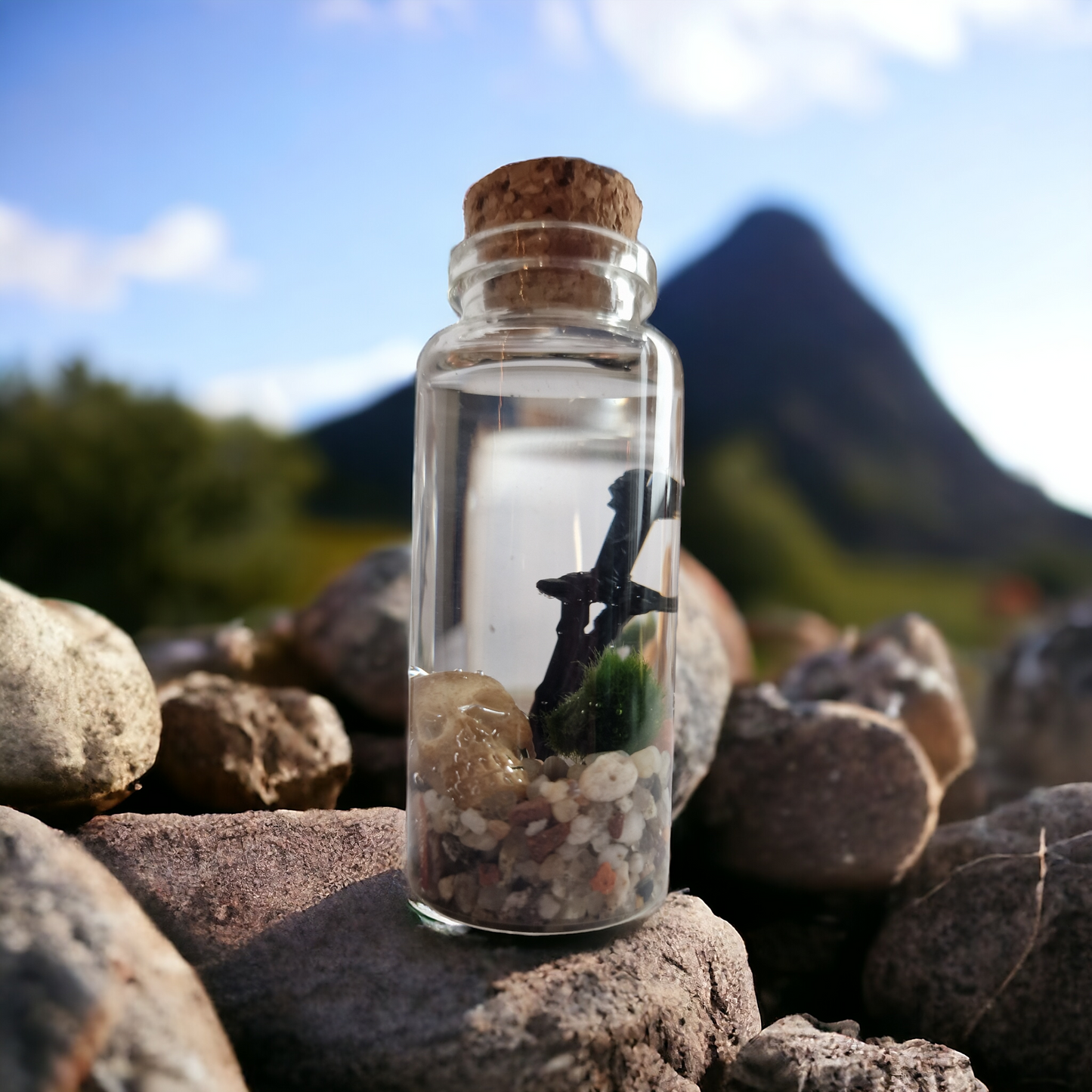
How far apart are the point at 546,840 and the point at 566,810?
58 millimetres

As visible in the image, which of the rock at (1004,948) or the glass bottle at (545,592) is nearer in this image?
the glass bottle at (545,592)

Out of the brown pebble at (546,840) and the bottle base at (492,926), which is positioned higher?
the brown pebble at (546,840)

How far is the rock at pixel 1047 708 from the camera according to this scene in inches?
162

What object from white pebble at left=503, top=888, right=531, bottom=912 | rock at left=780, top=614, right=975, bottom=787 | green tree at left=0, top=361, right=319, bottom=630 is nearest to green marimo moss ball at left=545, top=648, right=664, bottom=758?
white pebble at left=503, top=888, right=531, bottom=912

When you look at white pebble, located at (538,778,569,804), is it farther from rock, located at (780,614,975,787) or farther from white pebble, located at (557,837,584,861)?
rock, located at (780,614,975,787)

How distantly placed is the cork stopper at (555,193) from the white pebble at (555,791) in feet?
3.10

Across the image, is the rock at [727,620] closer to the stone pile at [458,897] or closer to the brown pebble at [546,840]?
the stone pile at [458,897]

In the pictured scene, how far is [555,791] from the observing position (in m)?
1.41

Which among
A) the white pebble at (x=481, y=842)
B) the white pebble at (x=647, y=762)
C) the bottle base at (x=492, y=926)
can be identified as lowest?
the bottle base at (x=492, y=926)

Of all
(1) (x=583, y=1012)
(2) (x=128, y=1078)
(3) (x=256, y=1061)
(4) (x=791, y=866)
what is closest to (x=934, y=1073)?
(1) (x=583, y=1012)

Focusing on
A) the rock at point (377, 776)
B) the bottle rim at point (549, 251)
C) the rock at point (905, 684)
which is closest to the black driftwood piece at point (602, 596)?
the bottle rim at point (549, 251)

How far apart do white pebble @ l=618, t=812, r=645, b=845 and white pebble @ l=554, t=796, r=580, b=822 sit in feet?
0.33

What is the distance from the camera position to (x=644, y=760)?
1.50 metres

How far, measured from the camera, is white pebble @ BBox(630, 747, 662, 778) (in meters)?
1.48
